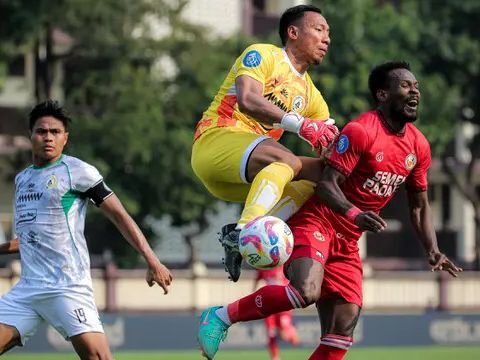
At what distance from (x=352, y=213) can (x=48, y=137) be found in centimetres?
218

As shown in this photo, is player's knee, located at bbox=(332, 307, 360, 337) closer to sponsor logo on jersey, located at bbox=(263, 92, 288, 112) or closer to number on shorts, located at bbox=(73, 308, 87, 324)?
sponsor logo on jersey, located at bbox=(263, 92, 288, 112)

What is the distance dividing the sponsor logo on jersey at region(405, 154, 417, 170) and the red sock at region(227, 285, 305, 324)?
4.18 ft

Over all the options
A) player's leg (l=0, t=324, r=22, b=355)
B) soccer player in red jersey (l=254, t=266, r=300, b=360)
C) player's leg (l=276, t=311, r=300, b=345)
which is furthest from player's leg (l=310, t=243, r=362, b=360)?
player's leg (l=276, t=311, r=300, b=345)

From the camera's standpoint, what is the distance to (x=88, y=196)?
1103 centimetres

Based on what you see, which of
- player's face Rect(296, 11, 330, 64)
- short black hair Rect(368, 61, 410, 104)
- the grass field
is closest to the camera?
short black hair Rect(368, 61, 410, 104)

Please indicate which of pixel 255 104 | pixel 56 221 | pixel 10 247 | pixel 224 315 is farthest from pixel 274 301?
pixel 10 247

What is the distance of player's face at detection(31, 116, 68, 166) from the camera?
35.9 feet

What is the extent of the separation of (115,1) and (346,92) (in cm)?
618

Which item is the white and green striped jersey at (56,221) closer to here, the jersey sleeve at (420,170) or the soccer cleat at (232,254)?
the soccer cleat at (232,254)

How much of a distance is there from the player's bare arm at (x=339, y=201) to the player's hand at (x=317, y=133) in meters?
0.17

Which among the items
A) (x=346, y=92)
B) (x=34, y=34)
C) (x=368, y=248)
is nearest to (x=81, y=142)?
(x=34, y=34)

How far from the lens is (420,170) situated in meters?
11.6

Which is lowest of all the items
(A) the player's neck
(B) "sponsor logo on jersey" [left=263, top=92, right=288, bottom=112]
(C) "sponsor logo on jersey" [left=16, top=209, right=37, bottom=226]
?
(C) "sponsor logo on jersey" [left=16, top=209, right=37, bottom=226]

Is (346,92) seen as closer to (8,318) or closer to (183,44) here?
(183,44)
